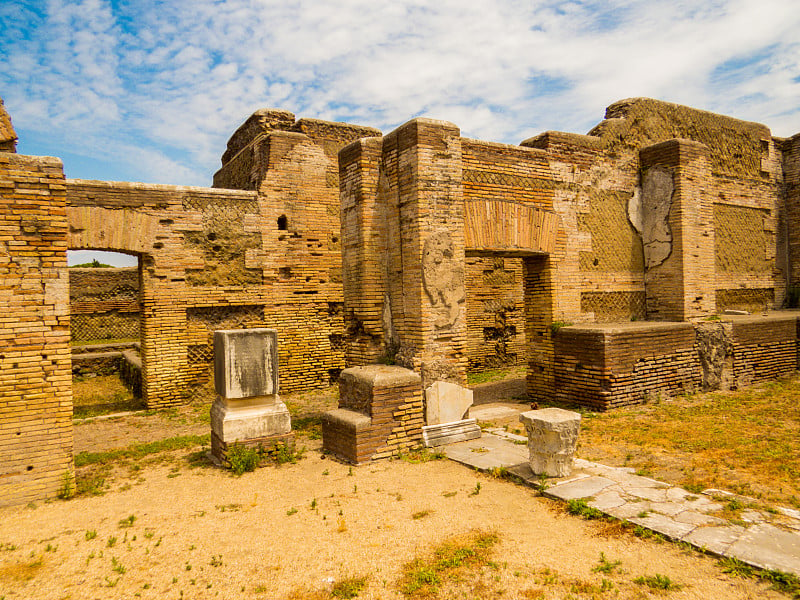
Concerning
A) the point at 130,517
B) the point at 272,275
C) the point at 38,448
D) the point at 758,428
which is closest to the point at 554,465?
the point at 758,428

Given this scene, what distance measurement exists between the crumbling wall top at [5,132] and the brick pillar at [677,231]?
920 cm

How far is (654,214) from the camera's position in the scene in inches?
354

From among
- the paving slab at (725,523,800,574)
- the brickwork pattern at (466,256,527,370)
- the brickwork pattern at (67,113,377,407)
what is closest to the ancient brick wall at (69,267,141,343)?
the brickwork pattern at (67,113,377,407)

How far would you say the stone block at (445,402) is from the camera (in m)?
6.06

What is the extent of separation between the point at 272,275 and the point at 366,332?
3622 millimetres

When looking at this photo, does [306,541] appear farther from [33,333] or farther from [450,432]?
[33,333]

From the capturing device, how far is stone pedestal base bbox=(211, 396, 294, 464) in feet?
18.0

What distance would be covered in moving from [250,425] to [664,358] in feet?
20.3

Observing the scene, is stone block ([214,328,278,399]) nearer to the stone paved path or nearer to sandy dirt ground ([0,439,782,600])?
sandy dirt ground ([0,439,782,600])

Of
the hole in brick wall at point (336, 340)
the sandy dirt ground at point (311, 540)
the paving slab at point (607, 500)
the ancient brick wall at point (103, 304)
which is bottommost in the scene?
the sandy dirt ground at point (311, 540)

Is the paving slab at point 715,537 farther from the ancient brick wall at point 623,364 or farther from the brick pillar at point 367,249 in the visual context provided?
the brick pillar at point 367,249

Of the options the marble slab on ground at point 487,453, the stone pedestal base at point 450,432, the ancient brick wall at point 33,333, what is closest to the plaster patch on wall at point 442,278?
the stone pedestal base at point 450,432

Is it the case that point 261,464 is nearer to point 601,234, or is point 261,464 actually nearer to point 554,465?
point 554,465

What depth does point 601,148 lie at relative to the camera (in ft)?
28.4
